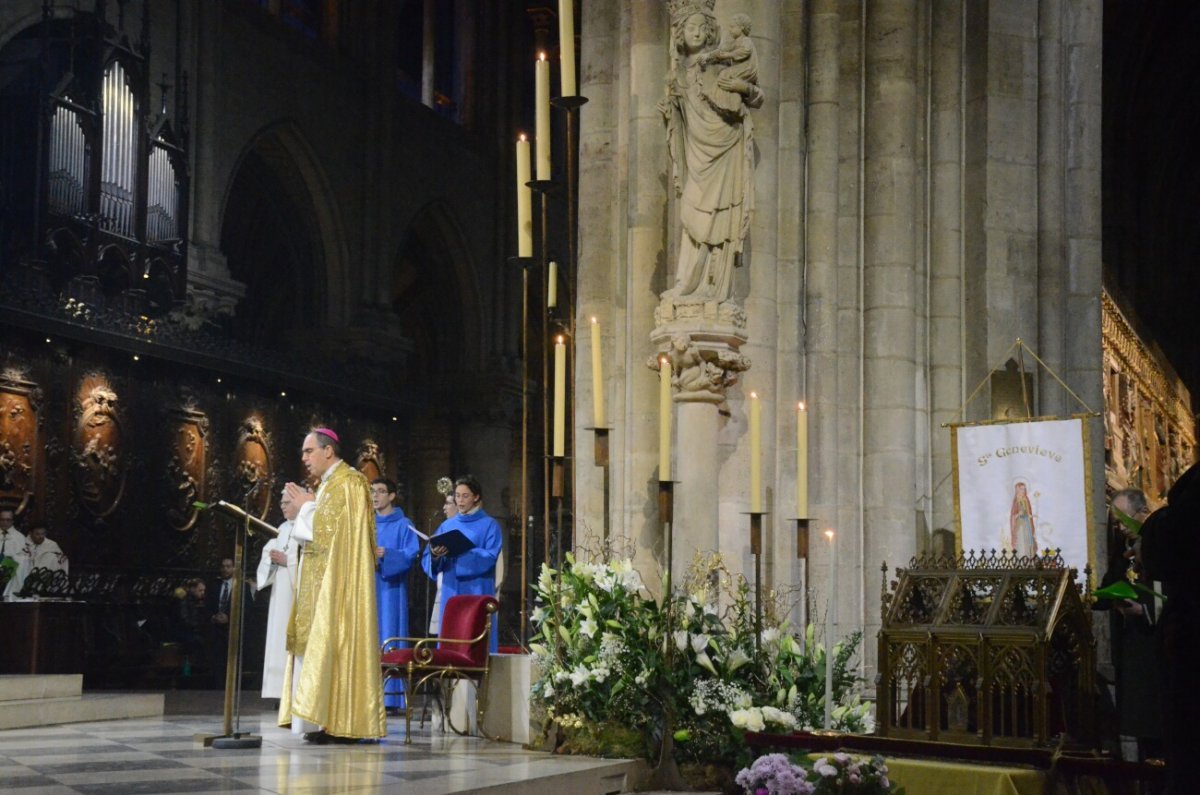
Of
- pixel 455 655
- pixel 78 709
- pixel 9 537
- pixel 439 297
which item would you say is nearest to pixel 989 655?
pixel 455 655

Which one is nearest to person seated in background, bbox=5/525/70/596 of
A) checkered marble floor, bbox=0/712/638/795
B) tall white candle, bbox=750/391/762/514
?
checkered marble floor, bbox=0/712/638/795

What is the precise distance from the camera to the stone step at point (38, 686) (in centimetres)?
1019

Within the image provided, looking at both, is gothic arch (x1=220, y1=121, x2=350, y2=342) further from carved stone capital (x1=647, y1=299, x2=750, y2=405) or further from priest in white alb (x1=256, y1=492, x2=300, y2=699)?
carved stone capital (x1=647, y1=299, x2=750, y2=405)

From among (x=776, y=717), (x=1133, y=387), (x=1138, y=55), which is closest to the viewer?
(x=776, y=717)

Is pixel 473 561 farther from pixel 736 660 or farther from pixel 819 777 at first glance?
pixel 819 777

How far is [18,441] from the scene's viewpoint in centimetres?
1667

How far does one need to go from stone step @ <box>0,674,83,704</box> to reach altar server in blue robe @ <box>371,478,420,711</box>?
2106 mm

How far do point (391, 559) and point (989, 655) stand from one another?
18.0ft

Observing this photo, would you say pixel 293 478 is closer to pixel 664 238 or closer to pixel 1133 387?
pixel 1133 387

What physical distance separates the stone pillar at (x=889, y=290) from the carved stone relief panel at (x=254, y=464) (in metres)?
11.1

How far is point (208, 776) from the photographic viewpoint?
635 cm

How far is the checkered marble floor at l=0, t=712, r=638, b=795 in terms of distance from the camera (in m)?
6.02

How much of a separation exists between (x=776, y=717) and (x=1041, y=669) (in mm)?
1629

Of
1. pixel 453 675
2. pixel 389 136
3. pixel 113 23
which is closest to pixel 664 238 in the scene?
pixel 453 675
